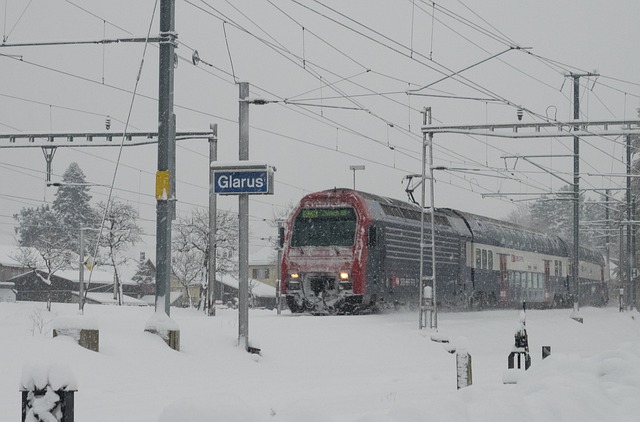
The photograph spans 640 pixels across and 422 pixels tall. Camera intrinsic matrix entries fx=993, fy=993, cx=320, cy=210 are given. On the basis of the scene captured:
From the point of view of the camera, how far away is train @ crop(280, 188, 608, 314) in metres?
27.0

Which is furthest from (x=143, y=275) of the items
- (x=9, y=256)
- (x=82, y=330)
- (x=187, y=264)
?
(x=82, y=330)

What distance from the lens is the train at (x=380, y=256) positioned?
27016mm

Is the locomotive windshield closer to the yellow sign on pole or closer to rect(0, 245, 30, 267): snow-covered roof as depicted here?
the yellow sign on pole

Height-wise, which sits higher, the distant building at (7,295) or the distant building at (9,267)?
the distant building at (9,267)

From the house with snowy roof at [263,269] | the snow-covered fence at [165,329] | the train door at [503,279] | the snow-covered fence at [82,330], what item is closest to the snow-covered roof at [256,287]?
the house with snowy roof at [263,269]

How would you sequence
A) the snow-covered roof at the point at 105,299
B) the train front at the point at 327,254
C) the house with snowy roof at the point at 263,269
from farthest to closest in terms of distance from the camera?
the house with snowy roof at the point at 263,269
the snow-covered roof at the point at 105,299
the train front at the point at 327,254

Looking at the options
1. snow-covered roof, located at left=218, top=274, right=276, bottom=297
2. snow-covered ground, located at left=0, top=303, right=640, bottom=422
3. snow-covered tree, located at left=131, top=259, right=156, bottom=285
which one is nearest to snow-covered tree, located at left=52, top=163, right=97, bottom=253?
snow-covered tree, located at left=131, top=259, right=156, bottom=285

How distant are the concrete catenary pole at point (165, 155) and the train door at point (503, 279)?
2369cm

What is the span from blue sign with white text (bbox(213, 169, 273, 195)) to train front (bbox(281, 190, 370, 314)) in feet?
30.7

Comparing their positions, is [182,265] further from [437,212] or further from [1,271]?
[437,212]

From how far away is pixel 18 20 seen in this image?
2061 centimetres

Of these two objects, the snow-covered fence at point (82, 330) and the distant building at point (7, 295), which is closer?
the snow-covered fence at point (82, 330)

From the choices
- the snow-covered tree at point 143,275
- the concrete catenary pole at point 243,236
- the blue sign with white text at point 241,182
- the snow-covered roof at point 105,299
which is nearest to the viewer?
the blue sign with white text at point 241,182

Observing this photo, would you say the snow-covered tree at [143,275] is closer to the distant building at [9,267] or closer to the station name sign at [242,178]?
the distant building at [9,267]
